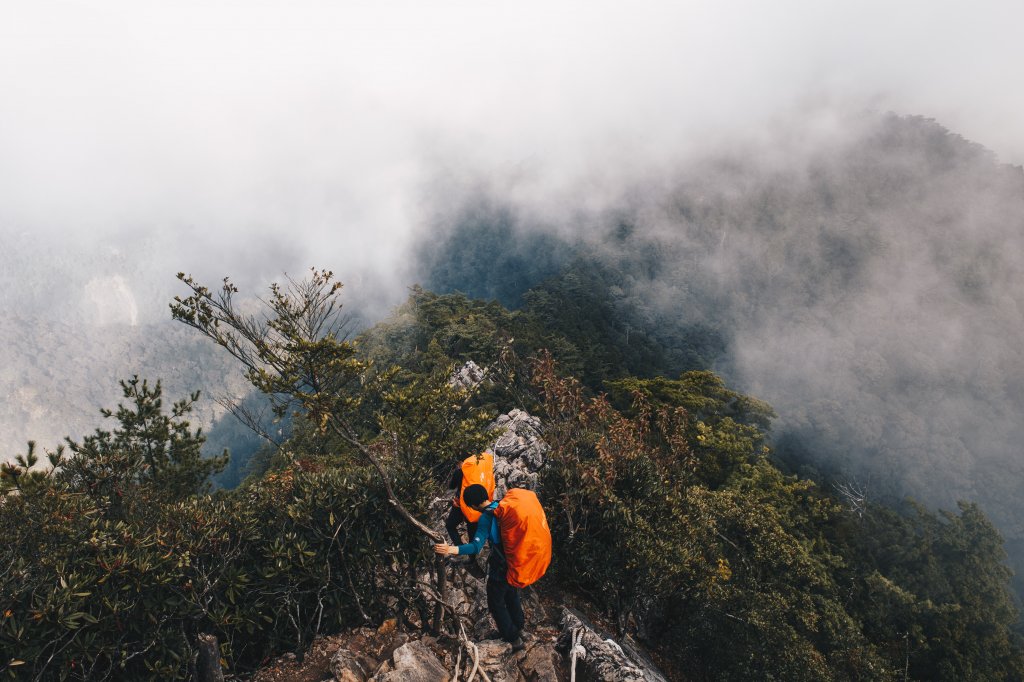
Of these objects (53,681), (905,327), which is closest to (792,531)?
(53,681)

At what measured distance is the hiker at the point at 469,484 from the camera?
5559 mm

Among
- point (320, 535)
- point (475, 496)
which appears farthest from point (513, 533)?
point (320, 535)

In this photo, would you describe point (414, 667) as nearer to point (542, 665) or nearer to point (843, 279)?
point (542, 665)

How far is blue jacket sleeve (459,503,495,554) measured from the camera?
5352 mm

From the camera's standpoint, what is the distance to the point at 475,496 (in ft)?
18.0

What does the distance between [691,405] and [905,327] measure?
8253 cm

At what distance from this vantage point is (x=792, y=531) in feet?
77.4

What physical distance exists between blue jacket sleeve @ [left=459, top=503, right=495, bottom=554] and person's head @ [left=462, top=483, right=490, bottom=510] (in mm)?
169

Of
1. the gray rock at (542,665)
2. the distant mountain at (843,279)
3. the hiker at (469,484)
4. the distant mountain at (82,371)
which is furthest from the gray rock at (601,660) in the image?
the distant mountain at (82,371)

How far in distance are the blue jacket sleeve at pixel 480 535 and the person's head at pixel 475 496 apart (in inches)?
6.7

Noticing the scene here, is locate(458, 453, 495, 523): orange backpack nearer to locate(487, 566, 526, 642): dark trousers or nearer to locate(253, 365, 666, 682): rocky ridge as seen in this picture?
locate(487, 566, 526, 642): dark trousers

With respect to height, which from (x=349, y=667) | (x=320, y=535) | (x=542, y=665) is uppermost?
(x=320, y=535)

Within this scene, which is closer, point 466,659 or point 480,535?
point 480,535

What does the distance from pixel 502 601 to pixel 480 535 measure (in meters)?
1.60
